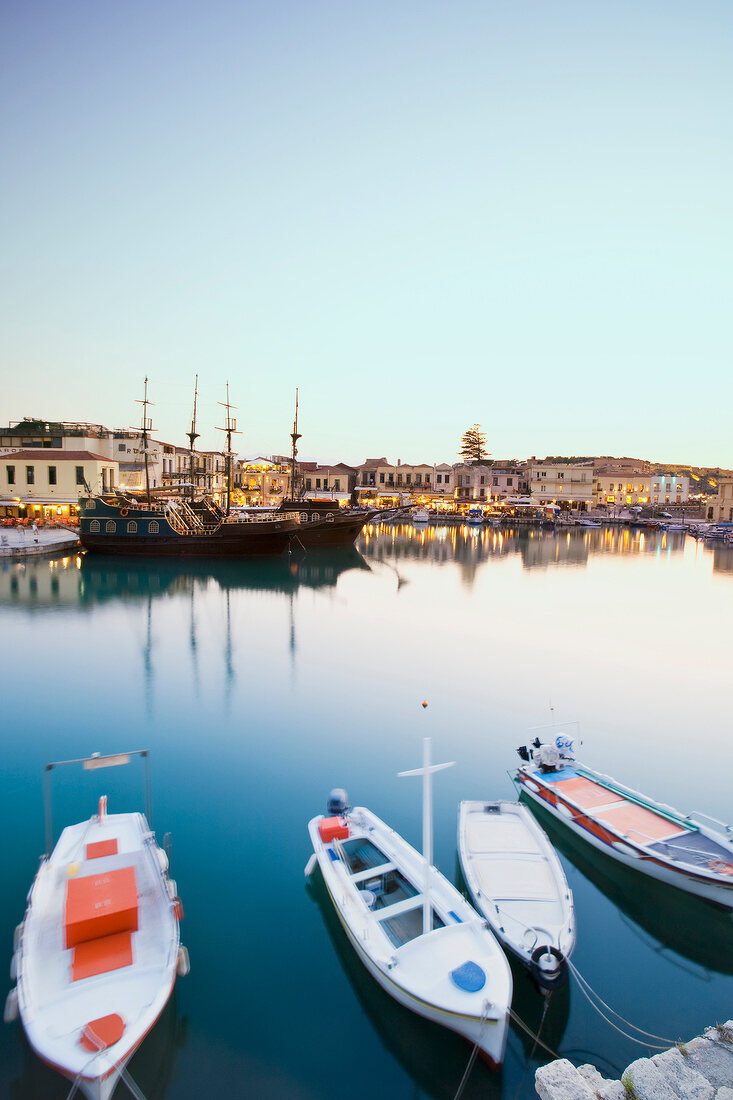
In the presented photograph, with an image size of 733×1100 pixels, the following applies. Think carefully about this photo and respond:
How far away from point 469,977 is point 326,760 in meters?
6.27

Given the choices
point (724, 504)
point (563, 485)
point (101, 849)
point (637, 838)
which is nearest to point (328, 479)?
point (563, 485)

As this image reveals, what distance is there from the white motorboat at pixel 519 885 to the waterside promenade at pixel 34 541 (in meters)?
33.9

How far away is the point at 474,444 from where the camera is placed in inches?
3743

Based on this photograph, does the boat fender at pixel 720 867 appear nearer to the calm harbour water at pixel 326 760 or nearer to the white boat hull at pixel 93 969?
the calm harbour water at pixel 326 760

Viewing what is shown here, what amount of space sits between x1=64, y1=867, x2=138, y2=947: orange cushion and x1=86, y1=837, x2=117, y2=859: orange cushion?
72 centimetres

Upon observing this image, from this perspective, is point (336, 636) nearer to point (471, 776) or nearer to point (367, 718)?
point (367, 718)

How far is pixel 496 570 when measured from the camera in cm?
3644

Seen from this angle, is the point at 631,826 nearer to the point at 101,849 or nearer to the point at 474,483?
the point at 101,849

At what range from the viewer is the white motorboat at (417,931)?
4312 mm

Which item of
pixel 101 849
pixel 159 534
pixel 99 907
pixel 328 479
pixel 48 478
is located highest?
pixel 328 479

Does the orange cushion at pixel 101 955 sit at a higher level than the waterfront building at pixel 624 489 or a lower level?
lower

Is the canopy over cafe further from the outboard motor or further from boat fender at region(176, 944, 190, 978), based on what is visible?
boat fender at region(176, 944, 190, 978)

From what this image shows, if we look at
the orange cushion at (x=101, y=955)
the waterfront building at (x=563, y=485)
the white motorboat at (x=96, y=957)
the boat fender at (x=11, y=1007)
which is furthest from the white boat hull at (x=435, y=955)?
the waterfront building at (x=563, y=485)

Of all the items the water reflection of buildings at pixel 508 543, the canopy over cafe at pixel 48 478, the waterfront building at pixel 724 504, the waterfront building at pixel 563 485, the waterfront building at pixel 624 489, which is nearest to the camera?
the water reflection of buildings at pixel 508 543
